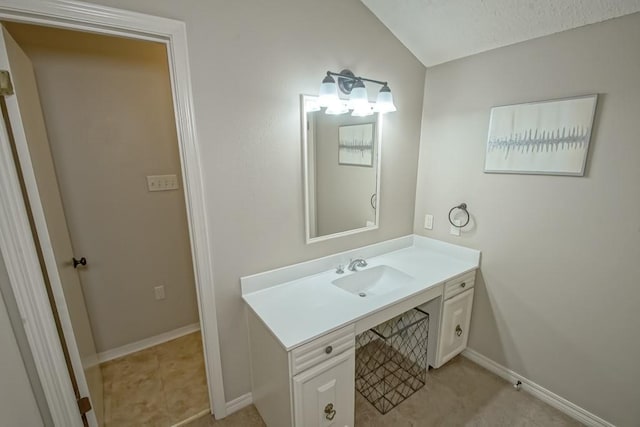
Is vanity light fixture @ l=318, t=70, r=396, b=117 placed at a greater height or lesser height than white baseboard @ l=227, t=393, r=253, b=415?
greater

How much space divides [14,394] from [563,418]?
8.85ft

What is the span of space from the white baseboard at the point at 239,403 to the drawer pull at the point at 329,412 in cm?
63

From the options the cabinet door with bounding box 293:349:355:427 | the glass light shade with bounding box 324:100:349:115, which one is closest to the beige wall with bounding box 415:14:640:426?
the glass light shade with bounding box 324:100:349:115

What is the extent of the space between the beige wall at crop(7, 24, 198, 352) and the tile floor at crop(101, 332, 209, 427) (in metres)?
0.20

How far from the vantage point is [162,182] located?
2135 millimetres

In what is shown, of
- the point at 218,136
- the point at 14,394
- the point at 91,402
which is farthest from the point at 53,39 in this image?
the point at 91,402

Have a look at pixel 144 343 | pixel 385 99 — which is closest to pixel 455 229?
pixel 385 99

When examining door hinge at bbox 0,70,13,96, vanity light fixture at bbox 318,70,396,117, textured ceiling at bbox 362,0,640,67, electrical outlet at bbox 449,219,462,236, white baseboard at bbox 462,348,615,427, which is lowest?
white baseboard at bbox 462,348,615,427

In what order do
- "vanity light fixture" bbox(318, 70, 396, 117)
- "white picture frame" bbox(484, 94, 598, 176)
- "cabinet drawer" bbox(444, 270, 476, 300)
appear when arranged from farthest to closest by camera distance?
"cabinet drawer" bbox(444, 270, 476, 300), "vanity light fixture" bbox(318, 70, 396, 117), "white picture frame" bbox(484, 94, 598, 176)

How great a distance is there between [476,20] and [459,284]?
160 cm

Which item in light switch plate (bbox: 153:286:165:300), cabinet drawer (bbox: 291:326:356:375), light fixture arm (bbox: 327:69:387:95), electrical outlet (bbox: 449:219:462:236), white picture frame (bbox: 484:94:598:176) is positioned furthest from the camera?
light switch plate (bbox: 153:286:165:300)

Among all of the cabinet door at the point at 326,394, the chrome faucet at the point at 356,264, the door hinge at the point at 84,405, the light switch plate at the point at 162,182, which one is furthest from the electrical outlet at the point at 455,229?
the door hinge at the point at 84,405

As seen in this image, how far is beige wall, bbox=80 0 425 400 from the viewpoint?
1324mm

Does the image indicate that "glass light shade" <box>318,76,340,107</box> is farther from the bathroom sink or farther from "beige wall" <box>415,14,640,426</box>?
the bathroom sink
